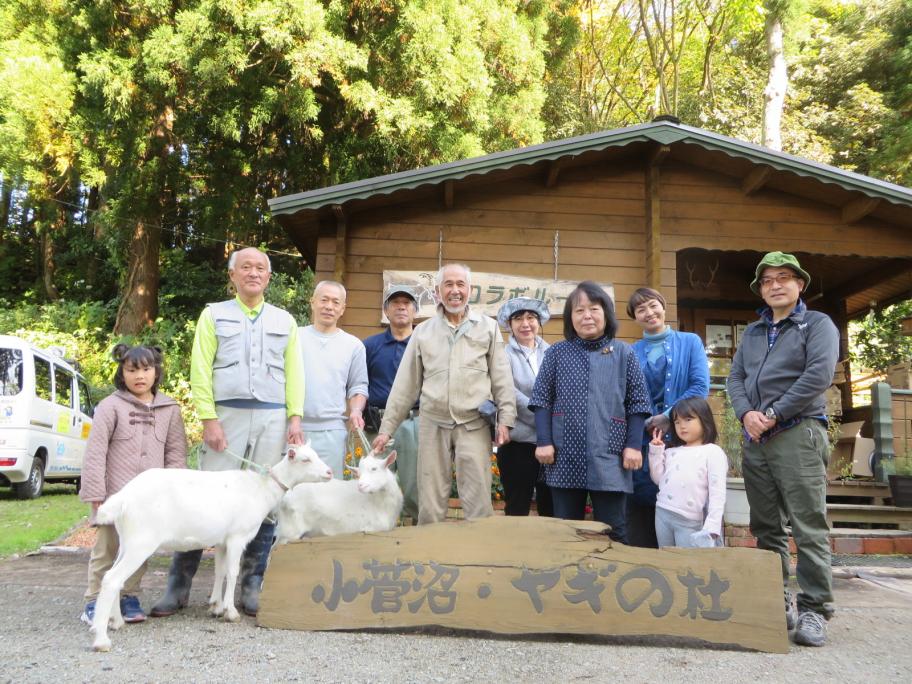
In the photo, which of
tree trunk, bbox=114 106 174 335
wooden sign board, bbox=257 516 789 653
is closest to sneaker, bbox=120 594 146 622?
wooden sign board, bbox=257 516 789 653

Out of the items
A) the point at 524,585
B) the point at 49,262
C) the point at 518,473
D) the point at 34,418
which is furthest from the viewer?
the point at 49,262

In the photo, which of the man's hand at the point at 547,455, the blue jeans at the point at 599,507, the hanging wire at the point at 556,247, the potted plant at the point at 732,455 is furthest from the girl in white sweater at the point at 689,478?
the hanging wire at the point at 556,247

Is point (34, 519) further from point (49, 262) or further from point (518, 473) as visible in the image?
point (49, 262)

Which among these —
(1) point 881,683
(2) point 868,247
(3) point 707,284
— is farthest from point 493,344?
(3) point 707,284

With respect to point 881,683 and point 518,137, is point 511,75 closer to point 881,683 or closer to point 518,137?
point 518,137

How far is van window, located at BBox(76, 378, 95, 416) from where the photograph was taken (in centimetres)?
1297

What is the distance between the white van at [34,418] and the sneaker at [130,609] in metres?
7.84

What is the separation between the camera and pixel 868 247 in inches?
345

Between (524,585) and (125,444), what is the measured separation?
7.55 ft

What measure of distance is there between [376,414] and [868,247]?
691 centimetres

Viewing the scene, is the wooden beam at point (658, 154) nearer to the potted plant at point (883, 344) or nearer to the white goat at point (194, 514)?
the potted plant at point (883, 344)

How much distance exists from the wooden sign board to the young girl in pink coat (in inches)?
34.2

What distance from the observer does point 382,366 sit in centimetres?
525

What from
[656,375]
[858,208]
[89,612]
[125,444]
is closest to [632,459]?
[656,375]
